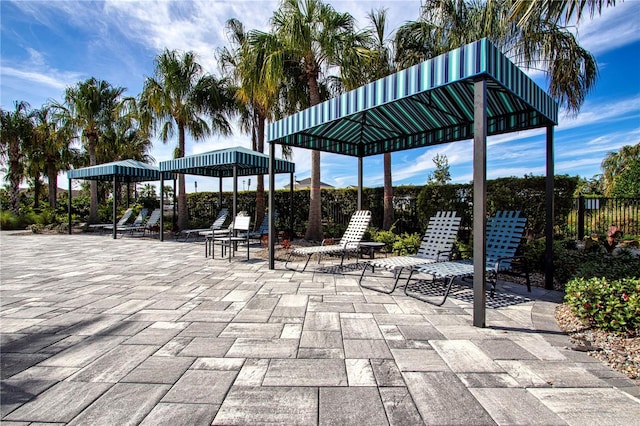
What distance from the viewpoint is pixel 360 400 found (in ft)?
6.19

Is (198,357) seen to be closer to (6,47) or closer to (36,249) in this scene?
(6,47)

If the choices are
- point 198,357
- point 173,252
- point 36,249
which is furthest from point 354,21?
point 36,249


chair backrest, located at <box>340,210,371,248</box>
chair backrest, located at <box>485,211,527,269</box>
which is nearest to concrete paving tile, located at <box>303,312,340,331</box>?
chair backrest, located at <box>485,211,527,269</box>

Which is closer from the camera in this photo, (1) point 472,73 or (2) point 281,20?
(1) point 472,73

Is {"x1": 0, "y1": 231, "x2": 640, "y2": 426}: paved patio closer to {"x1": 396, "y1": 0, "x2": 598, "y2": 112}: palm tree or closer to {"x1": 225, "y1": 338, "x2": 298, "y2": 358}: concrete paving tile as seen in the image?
{"x1": 225, "y1": 338, "x2": 298, "y2": 358}: concrete paving tile

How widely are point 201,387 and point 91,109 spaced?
60.6ft

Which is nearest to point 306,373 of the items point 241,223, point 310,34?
point 241,223

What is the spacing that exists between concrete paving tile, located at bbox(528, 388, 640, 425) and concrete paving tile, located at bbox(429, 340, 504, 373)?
13.3 inches

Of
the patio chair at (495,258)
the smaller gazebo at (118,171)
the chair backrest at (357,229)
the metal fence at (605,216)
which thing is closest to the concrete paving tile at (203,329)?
the patio chair at (495,258)

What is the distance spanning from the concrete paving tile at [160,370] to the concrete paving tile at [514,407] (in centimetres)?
201

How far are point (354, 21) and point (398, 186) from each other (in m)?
5.02

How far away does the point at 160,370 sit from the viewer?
2250 mm

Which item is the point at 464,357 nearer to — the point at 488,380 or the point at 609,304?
the point at 488,380

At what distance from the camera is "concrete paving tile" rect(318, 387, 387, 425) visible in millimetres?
1701
